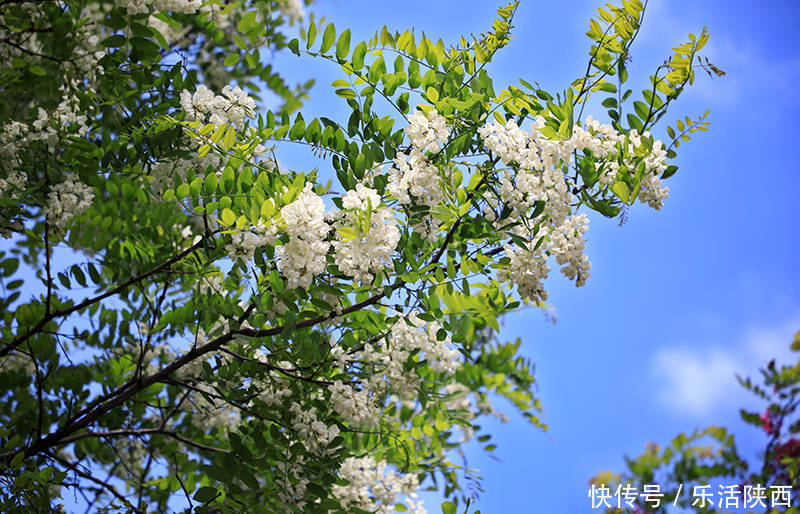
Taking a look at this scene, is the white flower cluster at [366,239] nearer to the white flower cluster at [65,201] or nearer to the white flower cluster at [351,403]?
the white flower cluster at [351,403]

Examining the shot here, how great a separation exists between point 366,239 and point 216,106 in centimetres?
59

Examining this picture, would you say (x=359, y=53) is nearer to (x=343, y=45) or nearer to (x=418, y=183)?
(x=343, y=45)

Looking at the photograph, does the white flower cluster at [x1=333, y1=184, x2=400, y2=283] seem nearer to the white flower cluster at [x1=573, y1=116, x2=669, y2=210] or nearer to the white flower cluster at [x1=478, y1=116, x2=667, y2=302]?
the white flower cluster at [x1=478, y1=116, x2=667, y2=302]

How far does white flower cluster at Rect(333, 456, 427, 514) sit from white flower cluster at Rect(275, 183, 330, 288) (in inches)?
38.0

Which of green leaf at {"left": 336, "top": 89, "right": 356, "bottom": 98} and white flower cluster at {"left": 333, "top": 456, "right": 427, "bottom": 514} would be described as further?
white flower cluster at {"left": 333, "top": 456, "right": 427, "bottom": 514}

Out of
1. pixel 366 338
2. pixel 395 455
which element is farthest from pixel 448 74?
pixel 395 455

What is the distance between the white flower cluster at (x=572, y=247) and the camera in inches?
57.7

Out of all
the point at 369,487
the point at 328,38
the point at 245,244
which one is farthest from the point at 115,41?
the point at 369,487

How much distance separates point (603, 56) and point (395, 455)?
1.37 m

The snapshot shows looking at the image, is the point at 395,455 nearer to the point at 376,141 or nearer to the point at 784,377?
the point at 376,141

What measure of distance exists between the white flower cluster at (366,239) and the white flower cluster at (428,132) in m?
0.15

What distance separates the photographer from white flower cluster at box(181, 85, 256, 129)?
1603 mm

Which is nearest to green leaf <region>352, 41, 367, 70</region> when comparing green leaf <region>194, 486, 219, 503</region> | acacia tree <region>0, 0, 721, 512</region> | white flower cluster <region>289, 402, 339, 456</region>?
acacia tree <region>0, 0, 721, 512</region>

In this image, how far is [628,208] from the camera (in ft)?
4.95
